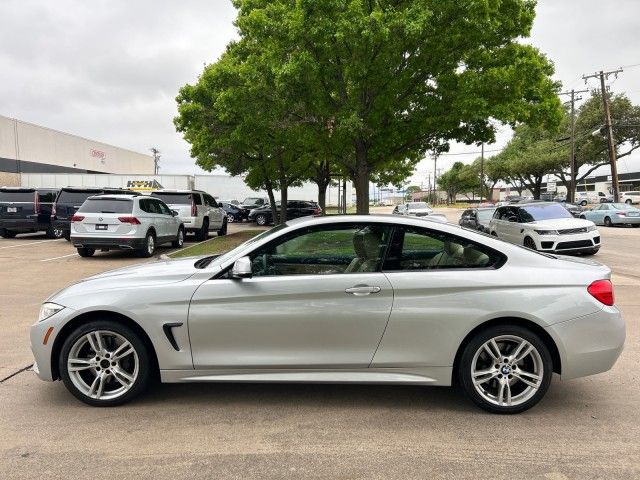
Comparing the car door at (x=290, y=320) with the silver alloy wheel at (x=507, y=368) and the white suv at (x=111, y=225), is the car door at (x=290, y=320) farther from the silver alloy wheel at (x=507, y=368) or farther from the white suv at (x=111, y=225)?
the white suv at (x=111, y=225)

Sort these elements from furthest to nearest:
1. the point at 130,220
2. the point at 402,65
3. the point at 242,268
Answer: the point at 402,65 < the point at 130,220 < the point at 242,268

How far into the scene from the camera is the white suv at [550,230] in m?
12.8

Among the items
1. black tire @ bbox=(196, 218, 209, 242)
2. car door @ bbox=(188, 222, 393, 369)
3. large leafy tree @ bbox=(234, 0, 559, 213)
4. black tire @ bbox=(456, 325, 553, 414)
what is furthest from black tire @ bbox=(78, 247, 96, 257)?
black tire @ bbox=(456, 325, 553, 414)

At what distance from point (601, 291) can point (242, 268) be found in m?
2.69

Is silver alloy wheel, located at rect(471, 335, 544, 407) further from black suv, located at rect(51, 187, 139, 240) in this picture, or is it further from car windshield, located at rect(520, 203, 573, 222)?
black suv, located at rect(51, 187, 139, 240)

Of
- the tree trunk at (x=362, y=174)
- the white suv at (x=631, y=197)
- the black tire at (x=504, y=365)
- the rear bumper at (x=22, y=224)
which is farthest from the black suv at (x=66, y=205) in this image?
the white suv at (x=631, y=197)

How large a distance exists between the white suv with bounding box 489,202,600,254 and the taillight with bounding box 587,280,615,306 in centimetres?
913

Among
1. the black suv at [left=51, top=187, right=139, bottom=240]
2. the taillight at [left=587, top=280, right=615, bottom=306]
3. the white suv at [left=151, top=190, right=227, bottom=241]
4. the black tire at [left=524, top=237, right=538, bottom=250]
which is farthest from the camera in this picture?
the white suv at [left=151, top=190, right=227, bottom=241]

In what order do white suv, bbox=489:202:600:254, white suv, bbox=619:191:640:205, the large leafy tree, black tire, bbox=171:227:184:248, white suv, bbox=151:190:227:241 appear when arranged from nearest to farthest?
1. the large leafy tree
2. white suv, bbox=489:202:600:254
3. black tire, bbox=171:227:184:248
4. white suv, bbox=151:190:227:241
5. white suv, bbox=619:191:640:205

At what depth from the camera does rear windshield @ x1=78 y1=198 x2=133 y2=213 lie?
12.6m

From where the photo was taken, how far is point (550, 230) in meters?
12.9

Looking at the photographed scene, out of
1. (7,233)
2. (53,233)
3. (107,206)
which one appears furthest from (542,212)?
(7,233)

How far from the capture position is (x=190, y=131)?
71.8 feet

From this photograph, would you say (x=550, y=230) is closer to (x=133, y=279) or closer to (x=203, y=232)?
(x=133, y=279)
